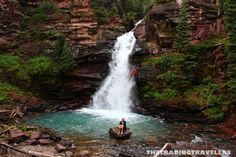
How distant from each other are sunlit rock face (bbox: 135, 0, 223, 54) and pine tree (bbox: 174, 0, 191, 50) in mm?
1861

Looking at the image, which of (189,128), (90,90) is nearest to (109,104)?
(90,90)

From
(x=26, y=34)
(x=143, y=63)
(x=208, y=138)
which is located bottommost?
(x=208, y=138)

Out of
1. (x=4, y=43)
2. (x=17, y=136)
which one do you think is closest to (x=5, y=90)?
(x=4, y=43)

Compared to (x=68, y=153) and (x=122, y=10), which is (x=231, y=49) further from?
(x=122, y=10)

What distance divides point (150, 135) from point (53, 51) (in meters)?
16.0

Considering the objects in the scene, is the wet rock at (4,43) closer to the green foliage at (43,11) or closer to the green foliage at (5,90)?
the green foliage at (43,11)

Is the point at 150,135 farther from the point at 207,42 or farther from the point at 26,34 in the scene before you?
the point at 26,34

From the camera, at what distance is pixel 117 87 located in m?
35.8

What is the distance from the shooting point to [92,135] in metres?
23.9

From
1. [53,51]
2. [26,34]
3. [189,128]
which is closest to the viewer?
[189,128]

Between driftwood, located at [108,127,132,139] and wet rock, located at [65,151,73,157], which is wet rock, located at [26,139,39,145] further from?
driftwood, located at [108,127,132,139]

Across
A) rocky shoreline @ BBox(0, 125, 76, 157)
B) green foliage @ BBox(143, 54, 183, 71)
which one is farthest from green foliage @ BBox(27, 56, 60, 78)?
rocky shoreline @ BBox(0, 125, 76, 157)

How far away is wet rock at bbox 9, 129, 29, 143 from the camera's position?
20.5 m

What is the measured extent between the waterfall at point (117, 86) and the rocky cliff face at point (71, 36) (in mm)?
745
